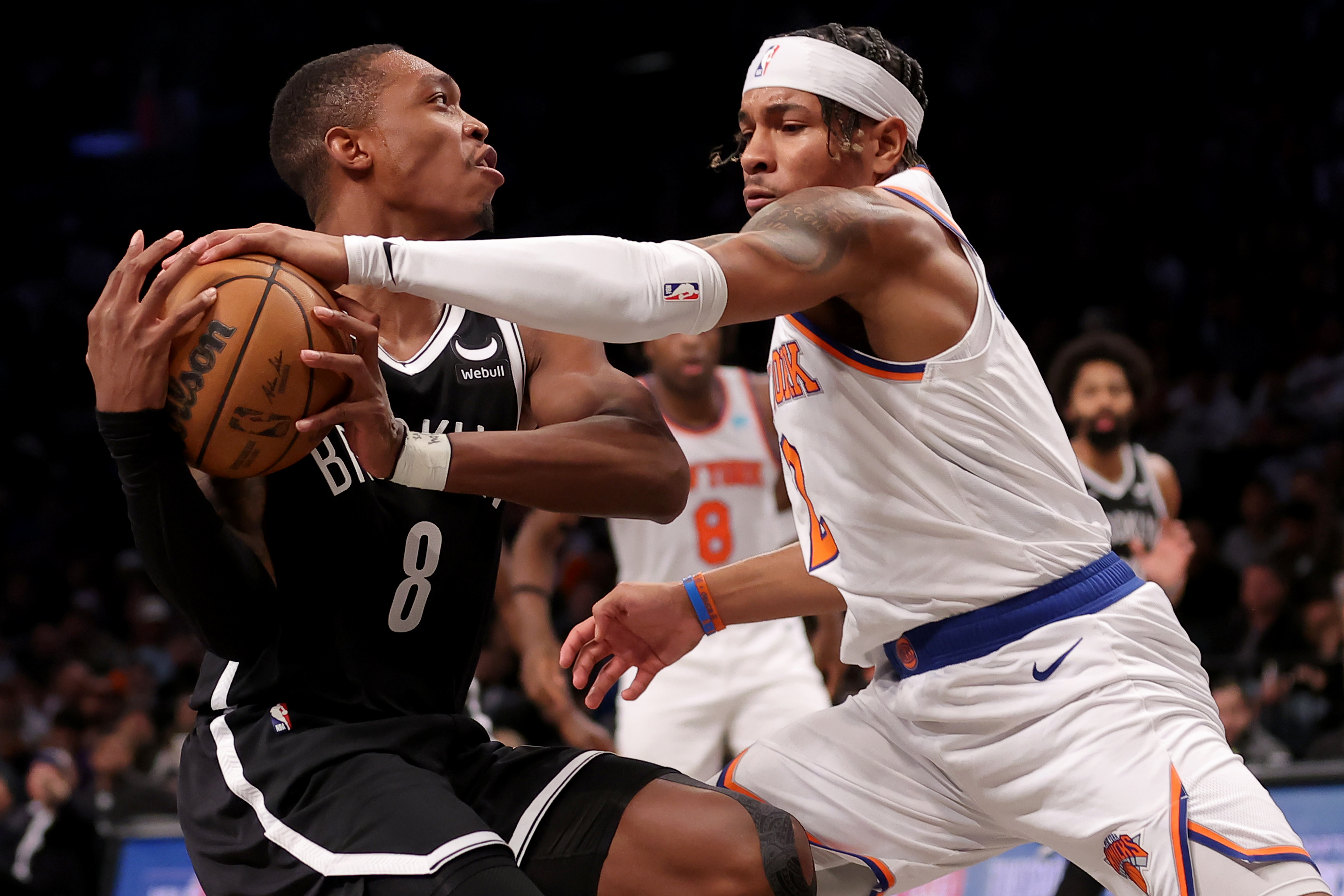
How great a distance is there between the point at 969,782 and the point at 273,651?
1.46 m

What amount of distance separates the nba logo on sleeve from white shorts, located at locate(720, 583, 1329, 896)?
1.01 meters

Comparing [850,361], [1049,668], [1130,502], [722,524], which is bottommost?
[722,524]

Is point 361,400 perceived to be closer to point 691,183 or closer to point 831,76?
point 831,76

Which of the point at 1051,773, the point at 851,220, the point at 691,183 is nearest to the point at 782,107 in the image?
the point at 851,220

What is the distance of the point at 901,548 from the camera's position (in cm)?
292

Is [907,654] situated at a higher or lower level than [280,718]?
higher

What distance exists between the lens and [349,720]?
9.38ft

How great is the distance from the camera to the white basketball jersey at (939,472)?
2.86 meters

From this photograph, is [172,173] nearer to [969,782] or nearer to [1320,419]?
[1320,419]

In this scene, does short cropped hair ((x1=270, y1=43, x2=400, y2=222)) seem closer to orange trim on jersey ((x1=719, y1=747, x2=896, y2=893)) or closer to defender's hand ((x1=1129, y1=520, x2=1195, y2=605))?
orange trim on jersey ((x1=719, y1=747, x2=896, y2=893))

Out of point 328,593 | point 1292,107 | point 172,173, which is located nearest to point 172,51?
point 172,173

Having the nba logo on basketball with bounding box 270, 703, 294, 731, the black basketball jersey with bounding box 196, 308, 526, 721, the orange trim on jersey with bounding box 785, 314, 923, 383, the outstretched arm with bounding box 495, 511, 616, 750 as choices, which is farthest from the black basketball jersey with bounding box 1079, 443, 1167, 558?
the nba logo on basketball with bounding box 270, 703, 294, 731

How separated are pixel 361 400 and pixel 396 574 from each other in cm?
52

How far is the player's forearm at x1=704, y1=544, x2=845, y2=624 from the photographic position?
3.28 m
